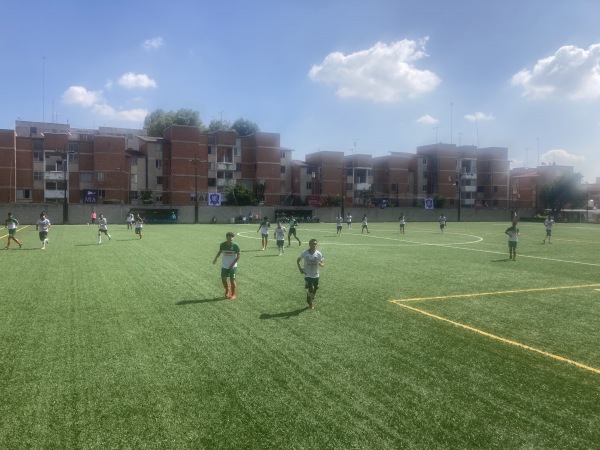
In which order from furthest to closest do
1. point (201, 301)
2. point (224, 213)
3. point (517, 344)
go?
point (224, 213) < point (201, 301) < point (517, 344)

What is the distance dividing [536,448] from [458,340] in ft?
14.7

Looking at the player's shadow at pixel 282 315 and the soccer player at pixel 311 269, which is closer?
the player's shadow at pixel 282 315

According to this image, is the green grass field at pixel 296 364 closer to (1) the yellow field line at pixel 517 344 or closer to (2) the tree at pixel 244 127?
(1) the yellow field line at pixel 517 344

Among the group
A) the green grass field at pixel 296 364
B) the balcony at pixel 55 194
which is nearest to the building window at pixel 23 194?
the balcony at pixel 55 194

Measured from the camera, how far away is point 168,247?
2989cm

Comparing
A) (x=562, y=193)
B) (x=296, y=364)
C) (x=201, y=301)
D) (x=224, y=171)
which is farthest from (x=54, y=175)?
(x=562, y=193)

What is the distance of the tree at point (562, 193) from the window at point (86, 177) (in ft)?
271

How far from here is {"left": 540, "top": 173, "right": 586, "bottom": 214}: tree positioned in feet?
297

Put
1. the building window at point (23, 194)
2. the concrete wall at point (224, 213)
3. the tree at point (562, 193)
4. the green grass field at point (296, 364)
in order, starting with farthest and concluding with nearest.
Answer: the tree at point (562, 193) → the building window at point (23, 194) → the concrete wall at point (224, 213) → the green grass field at point (296, 364)

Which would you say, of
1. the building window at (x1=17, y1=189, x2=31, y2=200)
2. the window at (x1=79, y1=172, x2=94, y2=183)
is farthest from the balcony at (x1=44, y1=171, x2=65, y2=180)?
the building window at (x1=17, y1=189, x2=31, y2=200)

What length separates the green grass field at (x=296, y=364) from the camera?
20.5 ft

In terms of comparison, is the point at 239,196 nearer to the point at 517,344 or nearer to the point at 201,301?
the point at 201,301

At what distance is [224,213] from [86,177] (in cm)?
2362

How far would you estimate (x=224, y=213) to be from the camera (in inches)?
2817
